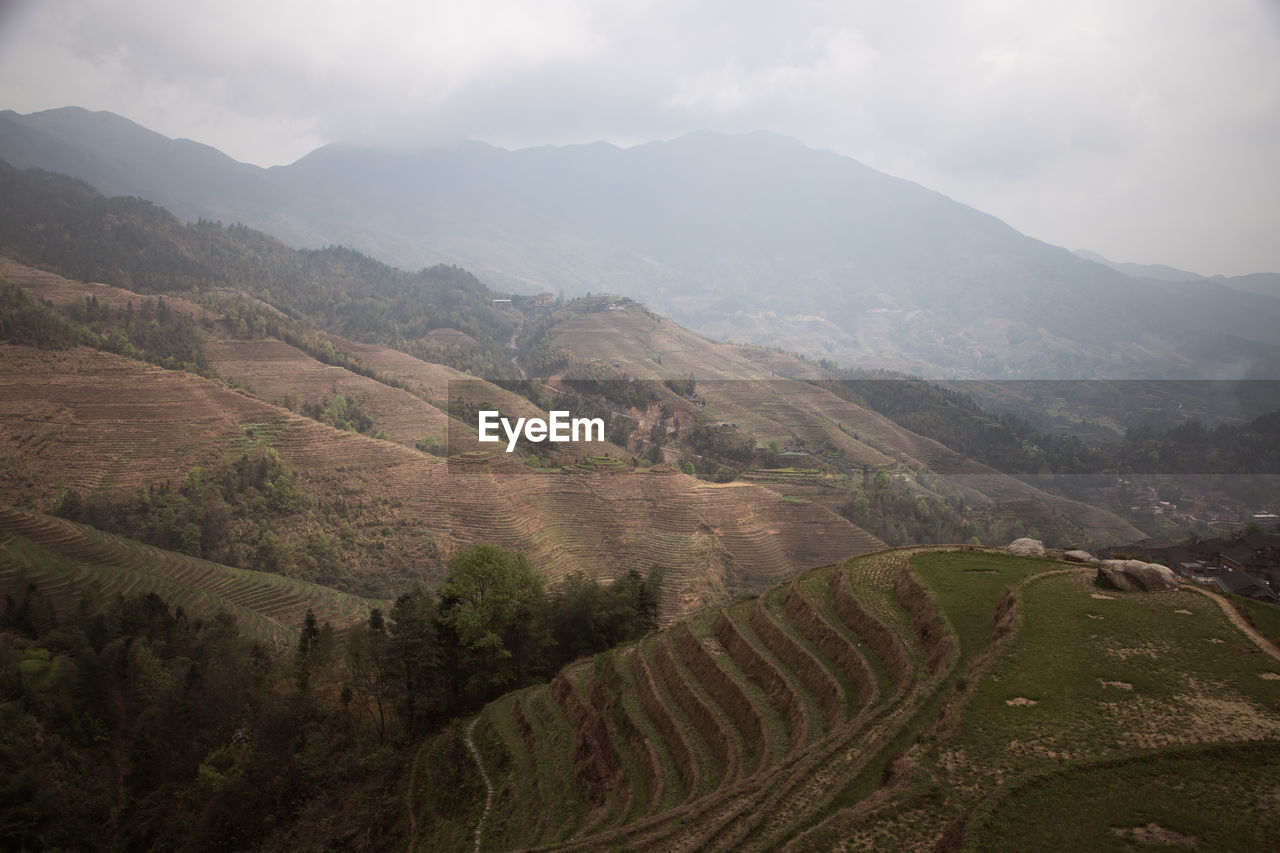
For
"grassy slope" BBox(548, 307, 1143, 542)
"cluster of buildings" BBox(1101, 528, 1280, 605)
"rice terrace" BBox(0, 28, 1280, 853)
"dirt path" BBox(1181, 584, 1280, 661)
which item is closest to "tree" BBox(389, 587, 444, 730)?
"rice terrace" BBox(0, 28, 1280, 853)

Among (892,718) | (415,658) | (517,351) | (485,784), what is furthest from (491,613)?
(517,351)

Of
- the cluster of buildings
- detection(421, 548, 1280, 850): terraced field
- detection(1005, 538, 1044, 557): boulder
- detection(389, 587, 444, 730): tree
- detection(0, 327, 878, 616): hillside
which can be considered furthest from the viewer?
detection(0, 327, 878, 616): hillside

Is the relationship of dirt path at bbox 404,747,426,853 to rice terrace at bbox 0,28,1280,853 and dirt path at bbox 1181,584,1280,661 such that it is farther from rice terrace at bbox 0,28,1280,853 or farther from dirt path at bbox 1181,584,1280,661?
dirt path at bbox 1181,584,1280,661

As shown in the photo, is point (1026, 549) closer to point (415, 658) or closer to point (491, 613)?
point (491, 613)

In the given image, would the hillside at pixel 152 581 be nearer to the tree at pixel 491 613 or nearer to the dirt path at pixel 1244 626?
the tree at pixel 491 613

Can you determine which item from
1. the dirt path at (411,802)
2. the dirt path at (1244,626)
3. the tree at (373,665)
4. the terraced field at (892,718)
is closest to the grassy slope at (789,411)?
the dirt path at (1244,626)

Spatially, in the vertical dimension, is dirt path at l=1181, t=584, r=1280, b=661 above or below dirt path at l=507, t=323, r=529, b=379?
below
